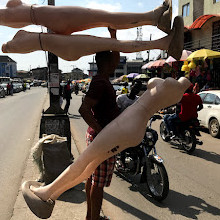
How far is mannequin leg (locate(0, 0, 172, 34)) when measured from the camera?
2.10 metres

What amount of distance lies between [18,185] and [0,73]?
85.7 meters

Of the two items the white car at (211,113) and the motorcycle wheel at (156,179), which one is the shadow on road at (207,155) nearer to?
the white car at (211,113)

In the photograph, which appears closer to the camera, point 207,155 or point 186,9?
point 207,155

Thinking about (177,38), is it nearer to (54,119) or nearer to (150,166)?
(150,166)

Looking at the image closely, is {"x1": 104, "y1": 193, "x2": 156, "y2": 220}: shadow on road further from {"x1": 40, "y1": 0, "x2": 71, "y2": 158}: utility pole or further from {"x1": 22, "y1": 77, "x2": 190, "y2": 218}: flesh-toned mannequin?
{"x1": 22, "y1": 77, "x2": 190, "y2": 218}: flesh-toned mannequin

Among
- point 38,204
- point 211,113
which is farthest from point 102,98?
point 211,113

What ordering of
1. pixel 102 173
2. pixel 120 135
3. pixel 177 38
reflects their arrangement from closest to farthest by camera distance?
pixel 120 135, pixel 177 38, pixel 102 173

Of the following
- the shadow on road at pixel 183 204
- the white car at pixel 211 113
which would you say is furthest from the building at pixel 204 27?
the shadow on road at pixel 183 204

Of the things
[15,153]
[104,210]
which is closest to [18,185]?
[104,210]

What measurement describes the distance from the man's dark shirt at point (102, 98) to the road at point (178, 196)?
1643 mm

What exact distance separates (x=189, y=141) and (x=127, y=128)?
4.89 metres

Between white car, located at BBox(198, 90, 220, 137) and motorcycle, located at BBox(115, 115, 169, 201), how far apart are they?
472 cm

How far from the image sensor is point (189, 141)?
650 centimetres

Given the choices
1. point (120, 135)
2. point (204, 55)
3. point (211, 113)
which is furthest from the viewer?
point (204, 55)
